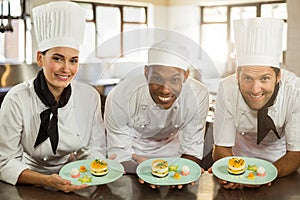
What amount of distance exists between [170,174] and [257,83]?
13.9 inches

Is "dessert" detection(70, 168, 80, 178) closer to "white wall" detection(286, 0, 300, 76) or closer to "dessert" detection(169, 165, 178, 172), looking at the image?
"dessert" detection(169, 165, 178, 172)

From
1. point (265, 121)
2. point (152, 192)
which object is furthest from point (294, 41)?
point (152, 192)

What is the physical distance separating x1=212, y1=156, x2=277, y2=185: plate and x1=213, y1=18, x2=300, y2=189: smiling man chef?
2cm

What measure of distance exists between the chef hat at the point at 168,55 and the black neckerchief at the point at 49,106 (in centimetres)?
26

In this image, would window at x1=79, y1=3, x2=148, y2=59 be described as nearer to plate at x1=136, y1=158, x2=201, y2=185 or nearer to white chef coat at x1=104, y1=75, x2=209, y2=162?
white chef coat at x1=104, y1=75, x2=209, y2=162

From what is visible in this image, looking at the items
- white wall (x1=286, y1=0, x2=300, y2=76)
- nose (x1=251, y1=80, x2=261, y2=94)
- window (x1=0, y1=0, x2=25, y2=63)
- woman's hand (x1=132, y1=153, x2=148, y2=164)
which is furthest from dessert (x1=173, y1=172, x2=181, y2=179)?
window (x1=0, y1=0, x2=25, y2=63)

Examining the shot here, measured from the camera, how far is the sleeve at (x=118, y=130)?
1.05 meters

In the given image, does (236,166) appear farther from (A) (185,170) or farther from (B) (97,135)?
(B) (97,135)

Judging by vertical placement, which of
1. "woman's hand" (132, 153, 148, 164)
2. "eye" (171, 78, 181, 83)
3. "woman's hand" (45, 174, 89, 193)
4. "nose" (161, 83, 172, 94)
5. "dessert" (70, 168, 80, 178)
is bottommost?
"woman's hand" (45, 174, 89, 193)

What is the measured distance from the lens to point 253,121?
109cm

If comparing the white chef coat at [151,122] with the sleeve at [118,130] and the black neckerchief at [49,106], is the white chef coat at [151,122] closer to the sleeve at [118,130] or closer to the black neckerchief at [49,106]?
the sleeve at [118,130]

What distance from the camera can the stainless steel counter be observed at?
0.96 m

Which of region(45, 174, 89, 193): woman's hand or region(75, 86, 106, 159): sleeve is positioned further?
region(75, 86, 106, 159): sleeve

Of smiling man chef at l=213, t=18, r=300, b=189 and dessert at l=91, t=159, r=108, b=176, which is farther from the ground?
smiling man chef at l=213, t=18, r=300, b=189
